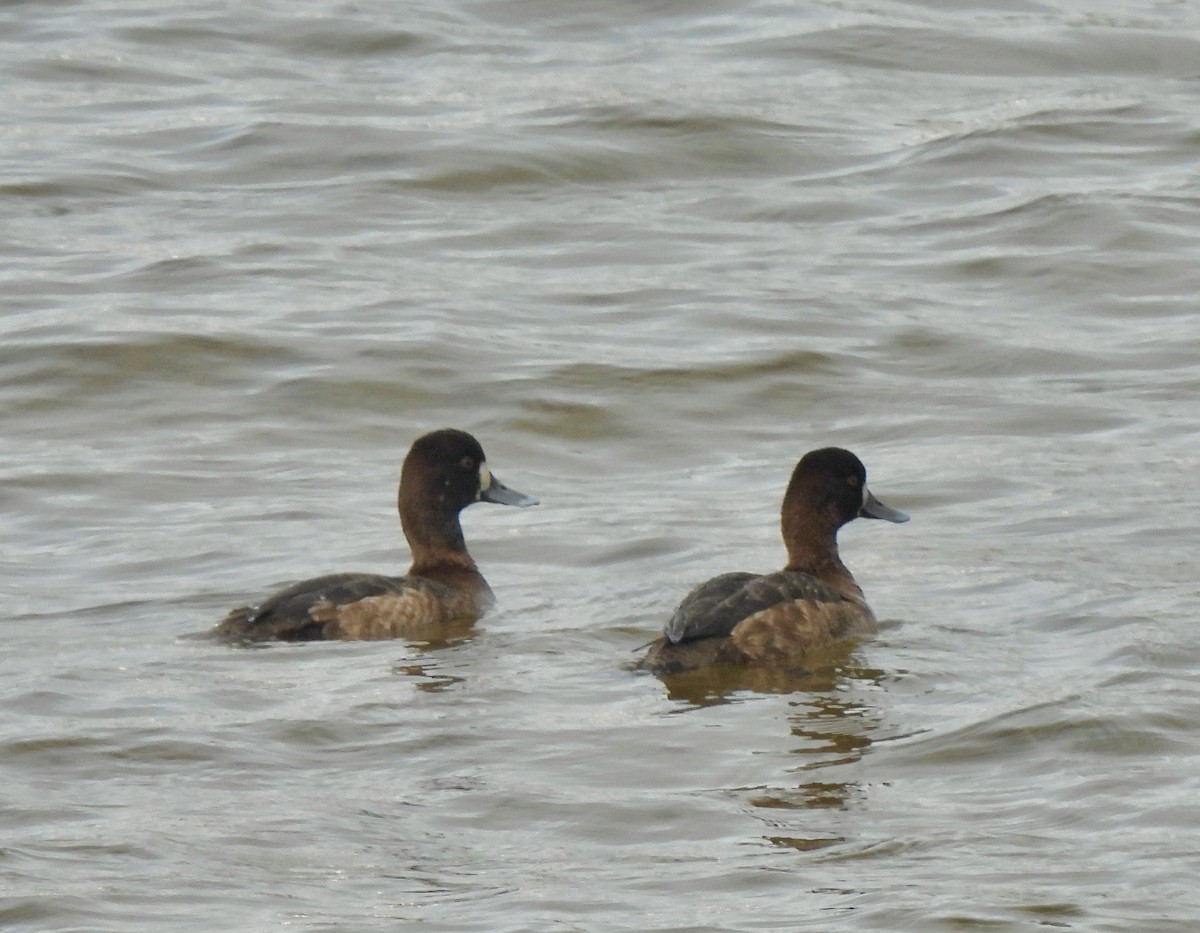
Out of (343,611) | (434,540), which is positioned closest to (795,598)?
(343,611)

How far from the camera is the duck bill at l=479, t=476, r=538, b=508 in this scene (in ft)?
33.2

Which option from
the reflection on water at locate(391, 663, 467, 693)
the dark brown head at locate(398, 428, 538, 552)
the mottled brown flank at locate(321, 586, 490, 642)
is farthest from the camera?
the dark brown head at locate(398, 428, 538, 552)

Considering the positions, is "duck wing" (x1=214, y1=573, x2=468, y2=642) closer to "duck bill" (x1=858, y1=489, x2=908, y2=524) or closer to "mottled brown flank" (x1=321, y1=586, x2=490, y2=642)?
"mottled brown flank" (x1=321, y1=586, x2=490, y2=642)

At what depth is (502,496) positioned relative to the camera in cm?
1014

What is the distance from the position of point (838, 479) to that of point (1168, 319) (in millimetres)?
4866

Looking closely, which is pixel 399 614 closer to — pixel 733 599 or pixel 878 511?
pixel 733 599

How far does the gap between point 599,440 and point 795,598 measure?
11.4ft

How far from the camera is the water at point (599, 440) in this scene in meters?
6.34

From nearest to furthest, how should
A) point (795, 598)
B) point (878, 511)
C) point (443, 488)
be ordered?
point (795, 598) → point (878, 511) → point (443, 488)

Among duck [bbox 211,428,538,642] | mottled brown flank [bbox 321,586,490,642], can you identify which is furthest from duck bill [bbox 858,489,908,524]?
mottled brown flank [bbox 321,586,490,642]

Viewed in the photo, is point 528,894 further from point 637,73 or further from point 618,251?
point 637,73

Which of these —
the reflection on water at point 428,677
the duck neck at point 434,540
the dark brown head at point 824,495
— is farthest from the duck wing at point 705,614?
the duck neck at point 434,540

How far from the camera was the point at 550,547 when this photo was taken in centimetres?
1018

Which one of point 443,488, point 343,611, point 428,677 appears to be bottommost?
point 428,677
